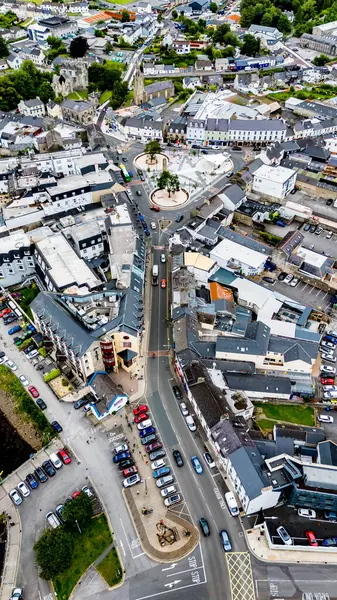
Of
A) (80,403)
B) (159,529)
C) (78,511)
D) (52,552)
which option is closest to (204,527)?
(159,529)

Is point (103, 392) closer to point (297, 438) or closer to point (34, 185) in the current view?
point (297, 438)

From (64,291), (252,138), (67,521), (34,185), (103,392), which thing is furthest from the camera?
(252,138)

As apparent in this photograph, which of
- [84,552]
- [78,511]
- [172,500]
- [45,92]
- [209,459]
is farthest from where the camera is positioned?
[45,92]

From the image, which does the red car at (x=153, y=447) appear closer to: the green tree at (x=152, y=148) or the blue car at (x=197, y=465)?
the blue car at (x=197, y=465)

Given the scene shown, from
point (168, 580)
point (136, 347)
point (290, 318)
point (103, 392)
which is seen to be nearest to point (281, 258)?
point (290, 318)

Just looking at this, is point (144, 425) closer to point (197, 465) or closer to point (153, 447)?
point (153, 447)

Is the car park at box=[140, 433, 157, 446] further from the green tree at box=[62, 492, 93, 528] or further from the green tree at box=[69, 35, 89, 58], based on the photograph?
the green tree at box=[69, 35, 89, 58]

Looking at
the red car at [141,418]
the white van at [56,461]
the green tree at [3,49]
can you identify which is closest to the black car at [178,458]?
the red car at [141,418]
